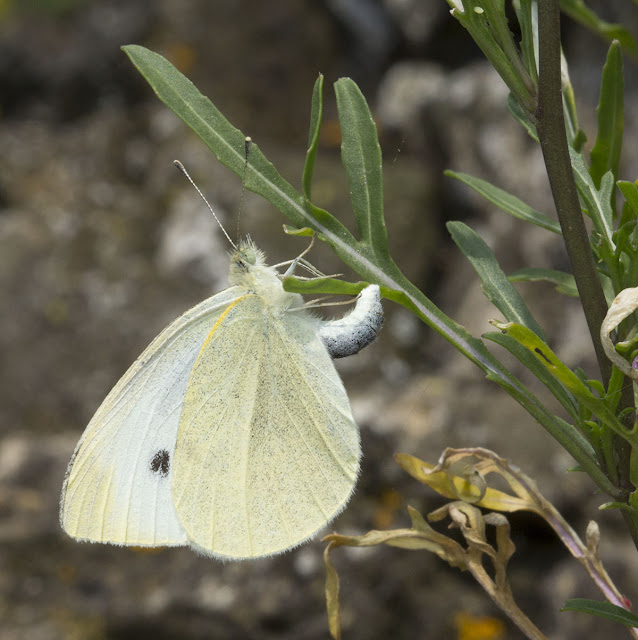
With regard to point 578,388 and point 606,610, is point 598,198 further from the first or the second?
point 606,610

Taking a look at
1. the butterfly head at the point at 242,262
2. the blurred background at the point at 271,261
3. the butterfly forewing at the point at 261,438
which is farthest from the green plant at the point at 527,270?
the blurred background at the point at 271,261

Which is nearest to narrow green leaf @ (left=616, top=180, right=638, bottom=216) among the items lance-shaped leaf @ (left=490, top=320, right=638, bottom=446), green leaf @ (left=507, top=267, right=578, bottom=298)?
lance-shaped leaf @ (left=490, top=320, right=638, bottom=446)

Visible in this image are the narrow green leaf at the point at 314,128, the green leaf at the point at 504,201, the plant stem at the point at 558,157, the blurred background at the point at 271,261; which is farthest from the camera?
the blurred background at the point at 271,261

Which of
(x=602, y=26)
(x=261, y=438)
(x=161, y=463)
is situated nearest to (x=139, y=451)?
(x=161, y=463)

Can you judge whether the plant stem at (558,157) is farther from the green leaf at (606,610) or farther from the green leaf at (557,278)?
the green leaf at (606,610)

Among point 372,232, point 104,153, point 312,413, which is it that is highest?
point 372,232

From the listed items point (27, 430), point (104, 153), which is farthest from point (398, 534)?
point (104, 153)

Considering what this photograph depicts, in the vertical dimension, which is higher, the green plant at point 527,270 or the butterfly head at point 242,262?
the green plant at point 527,270

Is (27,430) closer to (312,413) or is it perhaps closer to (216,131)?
(312,413)
